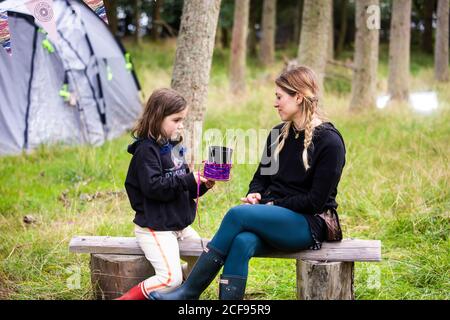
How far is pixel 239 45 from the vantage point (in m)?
13.4

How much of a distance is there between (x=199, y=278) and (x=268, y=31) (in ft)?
52.3

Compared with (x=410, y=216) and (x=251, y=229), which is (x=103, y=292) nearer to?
(x=251, y=229)

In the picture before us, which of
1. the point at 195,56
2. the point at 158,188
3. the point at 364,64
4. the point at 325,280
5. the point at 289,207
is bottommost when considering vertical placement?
the point at 325,280

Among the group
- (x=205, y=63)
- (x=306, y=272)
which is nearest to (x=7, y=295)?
(x=306, y=272)

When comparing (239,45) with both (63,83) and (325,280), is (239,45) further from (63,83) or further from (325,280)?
(325,280)

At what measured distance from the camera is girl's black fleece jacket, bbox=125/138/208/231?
137 inches

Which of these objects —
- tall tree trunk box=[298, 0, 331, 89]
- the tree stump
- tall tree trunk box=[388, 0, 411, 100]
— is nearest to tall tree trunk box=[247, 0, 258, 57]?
tall tree trunk box=[388, 0, 411, 100]

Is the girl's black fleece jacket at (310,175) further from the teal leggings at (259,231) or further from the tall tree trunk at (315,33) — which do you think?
the tall tree trunk at (315,33)

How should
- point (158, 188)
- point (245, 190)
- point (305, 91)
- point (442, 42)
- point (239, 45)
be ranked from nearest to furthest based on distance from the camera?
point (158, 188)
point (305, 91)
point (245, 190)
point (239, 45)
point (442, 42)

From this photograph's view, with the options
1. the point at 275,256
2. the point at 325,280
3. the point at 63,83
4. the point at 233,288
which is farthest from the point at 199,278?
the point at 63,83

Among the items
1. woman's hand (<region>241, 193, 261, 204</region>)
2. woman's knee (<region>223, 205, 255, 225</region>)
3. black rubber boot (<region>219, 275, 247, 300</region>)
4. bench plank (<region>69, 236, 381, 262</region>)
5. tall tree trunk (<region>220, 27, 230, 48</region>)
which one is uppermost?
tall tree trunk (<region>220, 27, 230, 48</region>)

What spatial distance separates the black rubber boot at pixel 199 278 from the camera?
11.2 feet

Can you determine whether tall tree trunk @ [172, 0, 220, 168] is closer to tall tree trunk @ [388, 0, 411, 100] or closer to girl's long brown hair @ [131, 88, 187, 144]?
girl's long brown hair @ [131, 88, 187, 144]

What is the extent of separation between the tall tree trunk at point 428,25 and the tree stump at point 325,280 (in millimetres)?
22537
